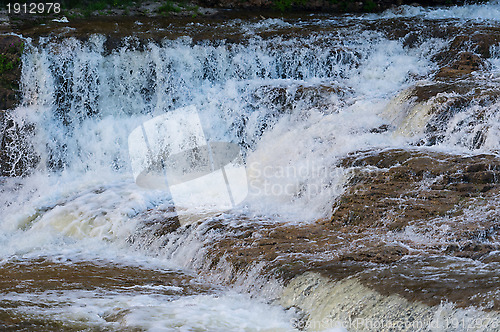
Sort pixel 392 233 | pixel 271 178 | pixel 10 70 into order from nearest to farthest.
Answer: pixel 392 233, pixel 271 178, pixel 10 70

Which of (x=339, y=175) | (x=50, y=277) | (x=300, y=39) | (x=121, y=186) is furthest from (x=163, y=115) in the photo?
(x=50, y=277)

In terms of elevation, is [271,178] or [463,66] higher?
[463,66]

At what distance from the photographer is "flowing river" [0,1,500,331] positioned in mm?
4113

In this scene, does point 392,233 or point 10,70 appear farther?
point 10,70

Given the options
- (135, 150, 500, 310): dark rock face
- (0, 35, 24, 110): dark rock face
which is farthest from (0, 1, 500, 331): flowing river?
(0, 35, 24, 110): dark rock face

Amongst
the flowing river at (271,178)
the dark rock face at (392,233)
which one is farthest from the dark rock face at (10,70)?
the dark rock face at (392,233)

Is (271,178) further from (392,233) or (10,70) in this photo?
(10,70)

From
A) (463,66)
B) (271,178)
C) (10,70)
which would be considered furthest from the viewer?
(10,70)

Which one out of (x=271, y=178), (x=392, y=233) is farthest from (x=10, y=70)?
(x=392, y=233)

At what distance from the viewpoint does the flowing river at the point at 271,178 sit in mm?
4113

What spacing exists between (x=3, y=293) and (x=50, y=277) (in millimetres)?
560

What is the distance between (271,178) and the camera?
7.31 metres

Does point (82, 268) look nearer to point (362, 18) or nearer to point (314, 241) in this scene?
point (314, 241)

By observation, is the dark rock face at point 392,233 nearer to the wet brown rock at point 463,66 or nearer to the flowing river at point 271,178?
the flowing river at point 271,178
